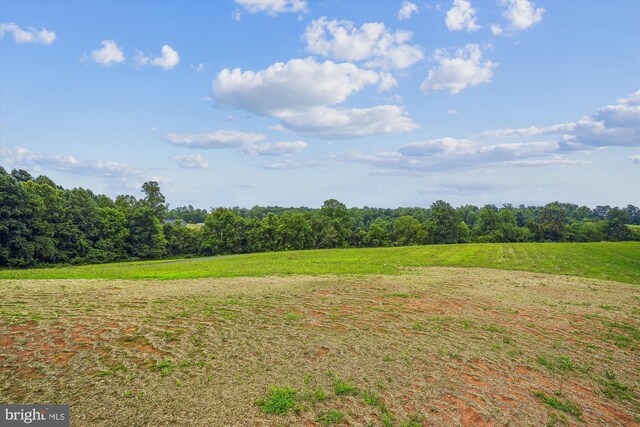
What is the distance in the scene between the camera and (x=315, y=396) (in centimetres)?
681

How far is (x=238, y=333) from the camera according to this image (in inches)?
406

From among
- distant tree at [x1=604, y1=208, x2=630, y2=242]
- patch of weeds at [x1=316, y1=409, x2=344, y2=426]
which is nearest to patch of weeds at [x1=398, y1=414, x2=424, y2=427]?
patch of weeds at [x1=316, y1=409, x2=344, y2=426]

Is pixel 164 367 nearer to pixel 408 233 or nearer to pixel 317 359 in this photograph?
pixel 317 359

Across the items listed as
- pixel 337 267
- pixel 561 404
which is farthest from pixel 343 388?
pixel 337 267

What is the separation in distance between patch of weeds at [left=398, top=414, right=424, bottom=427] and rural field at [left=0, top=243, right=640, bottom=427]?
38mm

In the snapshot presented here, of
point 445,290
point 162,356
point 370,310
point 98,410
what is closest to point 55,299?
point 162,356

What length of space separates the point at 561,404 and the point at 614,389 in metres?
1.95

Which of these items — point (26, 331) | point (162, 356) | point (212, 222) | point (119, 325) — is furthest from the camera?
point (212, 222)

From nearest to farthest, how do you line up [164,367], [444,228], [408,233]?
[164,367] → [408,233] → [444,228]

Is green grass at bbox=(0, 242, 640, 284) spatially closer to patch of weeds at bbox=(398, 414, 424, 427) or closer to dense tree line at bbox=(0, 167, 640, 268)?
dense tree line at bbox=(0, 167, 640, 268)

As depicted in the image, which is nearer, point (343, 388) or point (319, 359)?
point (343, 388)

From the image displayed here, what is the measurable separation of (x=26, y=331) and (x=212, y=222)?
6811 cm

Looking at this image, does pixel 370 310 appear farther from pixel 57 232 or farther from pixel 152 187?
pixel 152 187

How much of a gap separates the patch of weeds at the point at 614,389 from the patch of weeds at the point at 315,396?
6122 millimetres
